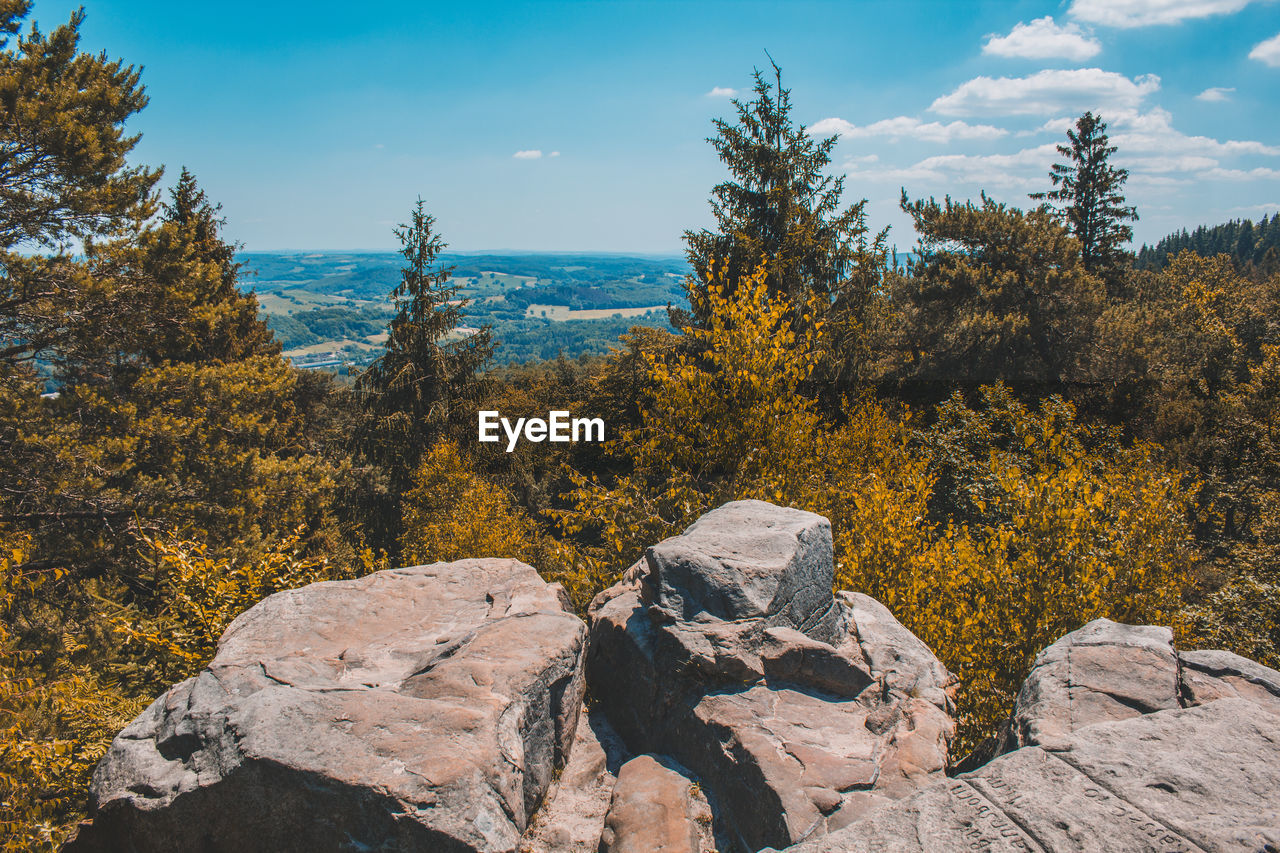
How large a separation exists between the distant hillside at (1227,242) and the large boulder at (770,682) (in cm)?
17359

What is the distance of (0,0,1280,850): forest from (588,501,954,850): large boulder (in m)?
2.00

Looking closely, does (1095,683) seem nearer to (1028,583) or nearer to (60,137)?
(1028,583)

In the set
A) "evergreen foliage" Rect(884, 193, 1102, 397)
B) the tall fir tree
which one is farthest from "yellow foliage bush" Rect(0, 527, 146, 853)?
"evergreen foliage" Rect(884, 193, 1102, 397)

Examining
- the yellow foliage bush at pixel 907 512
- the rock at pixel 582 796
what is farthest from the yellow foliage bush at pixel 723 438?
the rock at pixel 582 796

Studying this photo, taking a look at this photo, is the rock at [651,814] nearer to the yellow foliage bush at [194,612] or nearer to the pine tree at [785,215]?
the yellow foliage bush at [194,612]

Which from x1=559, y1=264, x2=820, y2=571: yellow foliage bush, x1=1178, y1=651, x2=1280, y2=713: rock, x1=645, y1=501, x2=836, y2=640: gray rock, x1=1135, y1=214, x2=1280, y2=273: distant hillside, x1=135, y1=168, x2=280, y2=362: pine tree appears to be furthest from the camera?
x1=1135, y1=214, x2=1280, y2=273: distant hillside

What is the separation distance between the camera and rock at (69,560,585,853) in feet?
18.9

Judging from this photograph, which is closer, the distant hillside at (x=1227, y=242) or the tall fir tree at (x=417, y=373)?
the tall fir tree at (x=417, y=373)

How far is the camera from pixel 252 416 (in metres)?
20.7

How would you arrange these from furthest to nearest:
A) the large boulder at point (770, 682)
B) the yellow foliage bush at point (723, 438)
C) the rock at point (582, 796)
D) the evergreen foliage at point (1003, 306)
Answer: the evergreen foliage at point (1003, 306) → the yellow foliage bush at point (723, 438) → the rock at point (582, 796) → the large boulder at point (770, 682)

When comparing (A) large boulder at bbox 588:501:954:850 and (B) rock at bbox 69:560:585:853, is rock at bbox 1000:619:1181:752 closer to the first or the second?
(A) large boulder at bbox 588:501:954:850

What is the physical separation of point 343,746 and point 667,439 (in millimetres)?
8514

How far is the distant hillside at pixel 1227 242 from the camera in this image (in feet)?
474

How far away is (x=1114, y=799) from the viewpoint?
505cm
